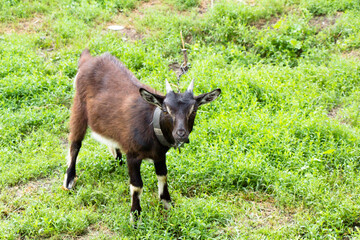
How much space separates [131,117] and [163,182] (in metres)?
0.89

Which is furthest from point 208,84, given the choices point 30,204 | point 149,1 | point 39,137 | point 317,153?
point 149,1

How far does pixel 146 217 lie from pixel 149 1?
22.9 feet

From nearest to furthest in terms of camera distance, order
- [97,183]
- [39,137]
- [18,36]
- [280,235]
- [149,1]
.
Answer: [280,235], [97,183], [39,137], [18,36], [149,1]

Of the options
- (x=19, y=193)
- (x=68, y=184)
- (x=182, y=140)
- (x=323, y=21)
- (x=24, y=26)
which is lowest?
(x=19, y=193)

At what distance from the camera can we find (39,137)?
698cm

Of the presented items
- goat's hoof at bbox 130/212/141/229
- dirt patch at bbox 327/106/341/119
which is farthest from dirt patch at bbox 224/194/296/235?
dirt patch at bbox 327/106/341/119

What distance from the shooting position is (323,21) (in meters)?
9.63

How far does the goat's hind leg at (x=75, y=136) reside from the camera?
19.7 feet

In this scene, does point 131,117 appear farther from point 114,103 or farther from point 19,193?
point 19,193

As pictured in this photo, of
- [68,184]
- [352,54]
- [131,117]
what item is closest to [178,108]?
[131,117]

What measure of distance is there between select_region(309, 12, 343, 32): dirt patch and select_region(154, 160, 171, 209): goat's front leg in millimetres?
5635

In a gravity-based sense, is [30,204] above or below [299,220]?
below

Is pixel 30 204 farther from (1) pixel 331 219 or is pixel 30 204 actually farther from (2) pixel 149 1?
(2) pixel 149 1

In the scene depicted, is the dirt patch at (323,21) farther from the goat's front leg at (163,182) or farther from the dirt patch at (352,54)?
the goat's front leg at (163,182)
